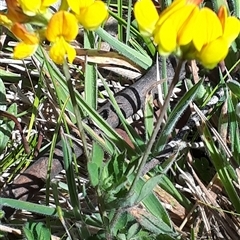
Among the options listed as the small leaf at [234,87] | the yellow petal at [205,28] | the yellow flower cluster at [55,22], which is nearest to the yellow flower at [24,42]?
the yellow flower cluster at [55,22]

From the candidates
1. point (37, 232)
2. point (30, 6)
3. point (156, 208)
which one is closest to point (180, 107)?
point (156, 208)

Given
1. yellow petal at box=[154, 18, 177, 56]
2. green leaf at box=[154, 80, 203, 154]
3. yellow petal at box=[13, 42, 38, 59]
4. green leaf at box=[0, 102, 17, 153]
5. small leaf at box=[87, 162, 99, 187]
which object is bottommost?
green leaf at box=[0, 102, 17, 153]

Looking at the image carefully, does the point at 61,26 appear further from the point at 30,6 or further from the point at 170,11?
the point at 170,11

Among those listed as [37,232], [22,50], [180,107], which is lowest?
[37,232]

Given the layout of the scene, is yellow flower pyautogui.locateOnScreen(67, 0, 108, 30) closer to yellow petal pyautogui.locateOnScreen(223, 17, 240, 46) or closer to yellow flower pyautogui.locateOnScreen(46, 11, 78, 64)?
yellow flower pyautogui.locateOnScreen(46, 11, 78, 64)

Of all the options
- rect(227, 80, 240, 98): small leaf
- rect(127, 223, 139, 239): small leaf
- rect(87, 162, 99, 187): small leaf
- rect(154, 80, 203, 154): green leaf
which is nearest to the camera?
rect(87, 162, 99, 187): small leaf

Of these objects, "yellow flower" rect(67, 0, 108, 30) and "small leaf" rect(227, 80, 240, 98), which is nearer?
"yellow flower" rect(67, 0, 108, 30)

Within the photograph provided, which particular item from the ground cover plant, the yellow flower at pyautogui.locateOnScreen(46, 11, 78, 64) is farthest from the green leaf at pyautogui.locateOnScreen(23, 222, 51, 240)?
the yellow flower at pyautogui.locateOnScreen(46, 11, 78, 64)

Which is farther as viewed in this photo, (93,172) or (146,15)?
(93,172)
